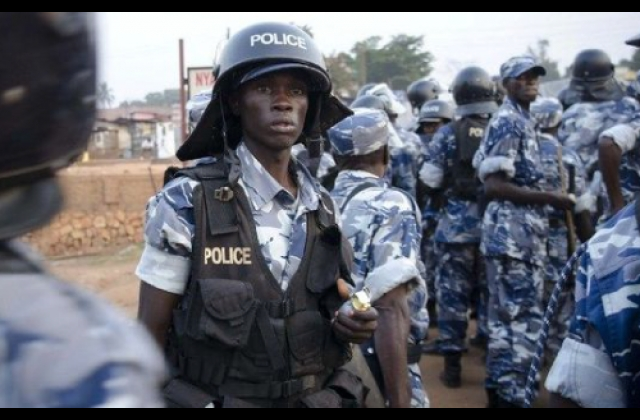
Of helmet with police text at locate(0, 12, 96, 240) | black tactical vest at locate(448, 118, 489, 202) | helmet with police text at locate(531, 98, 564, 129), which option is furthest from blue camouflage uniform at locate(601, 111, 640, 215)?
helmet with police text at locate(0, 12, 96, 240)

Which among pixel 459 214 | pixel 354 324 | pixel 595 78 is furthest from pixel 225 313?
pixel 595 78

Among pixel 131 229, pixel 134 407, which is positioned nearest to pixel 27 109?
pixel 134 407

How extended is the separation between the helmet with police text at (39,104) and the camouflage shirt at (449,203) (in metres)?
5.44

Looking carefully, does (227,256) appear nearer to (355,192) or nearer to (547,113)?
(355,192)

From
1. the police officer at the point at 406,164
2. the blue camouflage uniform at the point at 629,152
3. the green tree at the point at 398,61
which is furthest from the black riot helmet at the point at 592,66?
the green tree at the point at 398,61

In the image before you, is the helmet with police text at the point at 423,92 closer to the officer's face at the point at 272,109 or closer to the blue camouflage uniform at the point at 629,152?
the blue camouflage uniform at the point at 629,152

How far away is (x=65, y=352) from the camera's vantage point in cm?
90

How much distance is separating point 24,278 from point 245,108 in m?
1.79

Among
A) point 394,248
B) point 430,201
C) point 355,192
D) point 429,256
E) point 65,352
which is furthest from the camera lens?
point 429,256

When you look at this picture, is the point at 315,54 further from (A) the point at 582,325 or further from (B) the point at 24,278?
(B) the point at 24,278

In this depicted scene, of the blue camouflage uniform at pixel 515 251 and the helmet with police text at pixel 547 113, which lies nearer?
the blue camouflage uniform at pixel 515 251

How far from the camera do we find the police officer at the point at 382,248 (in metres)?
3.12

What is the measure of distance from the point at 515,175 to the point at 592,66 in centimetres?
288

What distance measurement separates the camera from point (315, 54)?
2.71 m
